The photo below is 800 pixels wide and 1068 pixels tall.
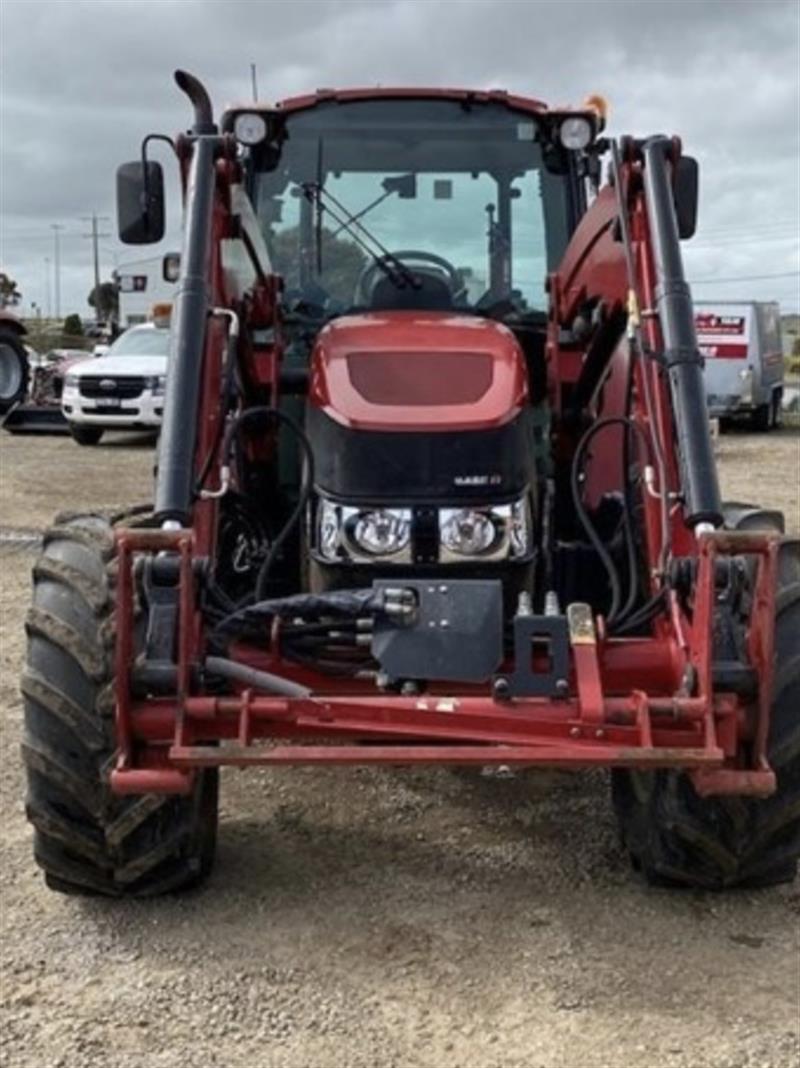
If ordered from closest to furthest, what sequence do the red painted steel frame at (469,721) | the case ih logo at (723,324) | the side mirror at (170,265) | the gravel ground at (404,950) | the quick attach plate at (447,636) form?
1. the gravel ground at (404,950)
2. the red painted steel frame at (469,721)
3. the quick attach plate at (447,636)
4. the side mirror at (170,265)
5. the case ih logo at (723,324)

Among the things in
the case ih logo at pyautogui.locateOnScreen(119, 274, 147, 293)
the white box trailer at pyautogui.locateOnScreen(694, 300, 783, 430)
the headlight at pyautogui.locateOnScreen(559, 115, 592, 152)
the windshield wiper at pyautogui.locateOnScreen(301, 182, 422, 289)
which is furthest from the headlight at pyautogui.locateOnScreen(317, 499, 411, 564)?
the case ih logo at pyautogui.locateOnScreen(119, 274, 147, 293)

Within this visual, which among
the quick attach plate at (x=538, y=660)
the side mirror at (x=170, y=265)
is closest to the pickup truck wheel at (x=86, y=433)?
the side mirror at (x=170, y=265)

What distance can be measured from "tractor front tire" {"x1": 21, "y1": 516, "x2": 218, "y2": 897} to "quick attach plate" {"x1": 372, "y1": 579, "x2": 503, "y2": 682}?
2.11ft

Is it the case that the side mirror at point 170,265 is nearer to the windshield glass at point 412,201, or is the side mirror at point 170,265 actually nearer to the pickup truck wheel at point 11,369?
the windshield glass at point 412,201

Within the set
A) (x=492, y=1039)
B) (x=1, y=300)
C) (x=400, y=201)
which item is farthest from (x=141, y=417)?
(x=492, y=1039)

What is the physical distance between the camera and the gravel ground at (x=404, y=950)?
3227 millimetres

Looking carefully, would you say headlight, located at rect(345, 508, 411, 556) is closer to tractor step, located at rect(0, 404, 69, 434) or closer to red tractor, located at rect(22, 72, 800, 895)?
red tractor, located at rect(22, 72, 800, 895)

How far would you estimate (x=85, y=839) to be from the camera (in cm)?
380

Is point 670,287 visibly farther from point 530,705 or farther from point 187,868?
point 187,868

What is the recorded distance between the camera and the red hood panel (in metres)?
4.10

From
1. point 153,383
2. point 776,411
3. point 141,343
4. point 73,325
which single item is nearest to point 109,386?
point 153,383

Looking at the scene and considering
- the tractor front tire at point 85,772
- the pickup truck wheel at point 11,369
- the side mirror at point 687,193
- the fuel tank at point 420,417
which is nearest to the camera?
the tractor front tire at point 85,772

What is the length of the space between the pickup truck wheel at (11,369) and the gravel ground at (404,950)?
665 inches

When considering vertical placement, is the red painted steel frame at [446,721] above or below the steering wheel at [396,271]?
below
